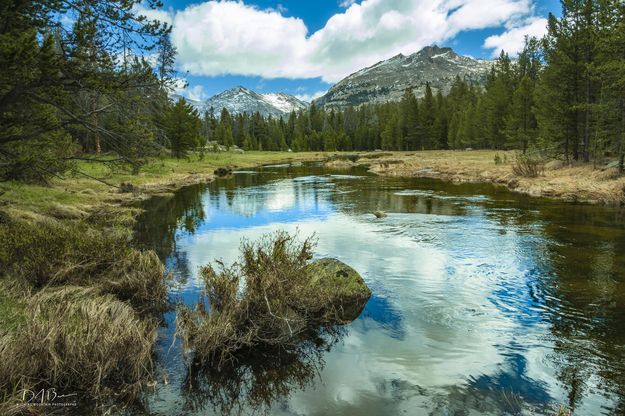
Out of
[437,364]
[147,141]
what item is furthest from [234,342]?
[147,141]

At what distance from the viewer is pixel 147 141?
1218 cm

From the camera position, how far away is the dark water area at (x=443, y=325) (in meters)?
7.25

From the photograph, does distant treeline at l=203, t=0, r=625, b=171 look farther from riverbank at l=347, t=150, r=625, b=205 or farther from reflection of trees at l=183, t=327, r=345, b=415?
reflection of trees at l=183, t=327, r=345, b=415

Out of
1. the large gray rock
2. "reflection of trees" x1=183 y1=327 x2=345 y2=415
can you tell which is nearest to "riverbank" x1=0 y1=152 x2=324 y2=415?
"reflection of trees" x1=183 y1=327 x2=345 y2=415

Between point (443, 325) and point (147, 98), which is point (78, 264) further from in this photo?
point (443, 325)

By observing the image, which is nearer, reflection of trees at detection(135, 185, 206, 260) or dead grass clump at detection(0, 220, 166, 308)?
dead grass clump at detection(0, 220, 166, 308)

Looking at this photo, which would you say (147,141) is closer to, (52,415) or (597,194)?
(52,415)

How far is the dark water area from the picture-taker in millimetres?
7250

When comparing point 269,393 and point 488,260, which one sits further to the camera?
point 488,260

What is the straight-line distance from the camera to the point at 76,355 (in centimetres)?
687

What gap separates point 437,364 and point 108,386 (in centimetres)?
635


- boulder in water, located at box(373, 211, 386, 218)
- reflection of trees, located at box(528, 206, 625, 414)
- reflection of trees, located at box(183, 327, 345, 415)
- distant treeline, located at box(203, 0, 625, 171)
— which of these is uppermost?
distant treeline, located at box(203, 0, 625, 171)

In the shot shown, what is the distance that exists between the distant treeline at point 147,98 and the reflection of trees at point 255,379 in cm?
714
